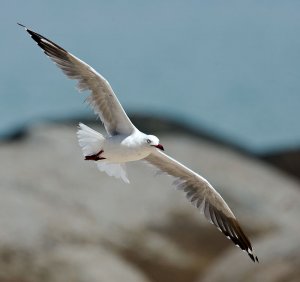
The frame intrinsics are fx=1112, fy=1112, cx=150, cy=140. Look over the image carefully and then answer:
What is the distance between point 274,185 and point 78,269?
298 centimetres

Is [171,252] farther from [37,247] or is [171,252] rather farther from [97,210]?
[37,247]

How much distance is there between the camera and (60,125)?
11828 millimetres

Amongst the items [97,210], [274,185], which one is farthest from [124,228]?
[274,185]

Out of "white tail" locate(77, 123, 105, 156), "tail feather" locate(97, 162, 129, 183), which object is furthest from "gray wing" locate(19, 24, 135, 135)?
"tail feather" locate(97, 162, 129, 183)

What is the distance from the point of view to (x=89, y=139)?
276 inches

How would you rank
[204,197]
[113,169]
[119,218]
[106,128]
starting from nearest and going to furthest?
1. [106,128]
2. [113,169]
3. [204,197]
4. [119,218]

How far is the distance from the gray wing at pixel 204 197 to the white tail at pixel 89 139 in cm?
66

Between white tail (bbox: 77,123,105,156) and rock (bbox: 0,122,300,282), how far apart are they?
Answer: 223 centimetres

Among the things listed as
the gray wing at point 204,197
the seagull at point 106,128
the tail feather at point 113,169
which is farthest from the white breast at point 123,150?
the gray wing at point 204,197

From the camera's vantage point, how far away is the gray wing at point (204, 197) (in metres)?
7.59

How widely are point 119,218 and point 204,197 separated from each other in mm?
2582

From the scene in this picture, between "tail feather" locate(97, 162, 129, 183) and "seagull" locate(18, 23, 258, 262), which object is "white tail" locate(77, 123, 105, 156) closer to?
"seagull" locate(18, 23, 258, 262)

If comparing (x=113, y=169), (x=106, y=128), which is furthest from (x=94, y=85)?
(x=113, y=169)

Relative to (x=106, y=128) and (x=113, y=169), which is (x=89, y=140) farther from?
(x=113, y=169)
